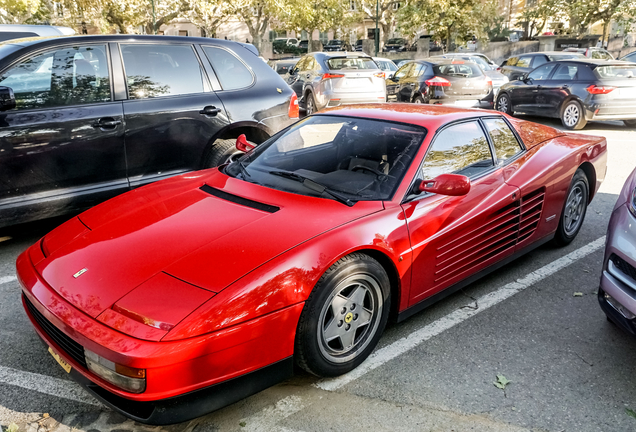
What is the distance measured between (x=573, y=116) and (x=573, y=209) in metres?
7.62

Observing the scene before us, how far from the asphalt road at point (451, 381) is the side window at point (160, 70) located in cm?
222

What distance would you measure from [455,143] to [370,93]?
856 centimetres

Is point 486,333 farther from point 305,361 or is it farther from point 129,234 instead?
point 129,234

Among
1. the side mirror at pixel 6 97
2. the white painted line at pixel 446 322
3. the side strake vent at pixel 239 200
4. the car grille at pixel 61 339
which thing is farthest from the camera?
the side mirror at pixel 6 97

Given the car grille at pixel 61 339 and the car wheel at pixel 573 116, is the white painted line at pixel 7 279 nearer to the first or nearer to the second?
the car grille at pixel 61 339

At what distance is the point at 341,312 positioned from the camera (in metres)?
2.85

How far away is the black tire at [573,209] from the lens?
4607mm

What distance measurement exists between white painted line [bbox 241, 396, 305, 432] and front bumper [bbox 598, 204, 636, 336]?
178 centimetres

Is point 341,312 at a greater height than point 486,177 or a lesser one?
lesser

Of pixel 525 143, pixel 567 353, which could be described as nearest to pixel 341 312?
pixel 567 353

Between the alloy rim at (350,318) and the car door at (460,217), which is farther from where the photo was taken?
the car door at (460,217)

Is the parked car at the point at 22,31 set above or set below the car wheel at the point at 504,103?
above

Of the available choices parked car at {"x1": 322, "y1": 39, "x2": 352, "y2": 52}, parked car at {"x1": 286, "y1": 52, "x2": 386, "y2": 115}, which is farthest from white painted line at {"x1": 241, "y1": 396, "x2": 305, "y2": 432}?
parked car at {"x1": 322, "y1": 39, "x2": 352, "y2": 52}

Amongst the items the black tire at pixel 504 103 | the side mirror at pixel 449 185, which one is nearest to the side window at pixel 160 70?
the side mirror at pixel 449 185
